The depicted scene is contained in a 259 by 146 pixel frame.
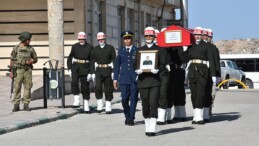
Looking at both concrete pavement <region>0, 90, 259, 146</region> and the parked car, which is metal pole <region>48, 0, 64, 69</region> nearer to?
concrete pavement <region>0, 90, 259, 146</region>

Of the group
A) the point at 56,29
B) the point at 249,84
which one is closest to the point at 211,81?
the point at 56,29

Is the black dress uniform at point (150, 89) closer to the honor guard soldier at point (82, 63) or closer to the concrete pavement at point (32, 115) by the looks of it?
the concrete pavement at point (32, 115)

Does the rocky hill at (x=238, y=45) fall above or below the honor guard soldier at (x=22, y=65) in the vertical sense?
above

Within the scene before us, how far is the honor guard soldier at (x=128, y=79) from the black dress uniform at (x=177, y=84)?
0.92 metres

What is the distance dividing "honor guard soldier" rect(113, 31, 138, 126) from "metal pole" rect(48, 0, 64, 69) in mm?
12395

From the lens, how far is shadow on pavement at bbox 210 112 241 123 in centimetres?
1823

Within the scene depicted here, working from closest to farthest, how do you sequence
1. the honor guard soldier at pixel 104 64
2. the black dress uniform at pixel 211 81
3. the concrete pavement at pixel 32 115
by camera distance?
the concrete pavement at pixel 32 115, the black dress uniform at pixel 211 81, the honor guard soldier at pixel 104 64

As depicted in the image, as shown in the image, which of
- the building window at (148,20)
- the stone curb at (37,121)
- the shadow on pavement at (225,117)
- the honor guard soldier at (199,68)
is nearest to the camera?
the stone curb at (37,121)

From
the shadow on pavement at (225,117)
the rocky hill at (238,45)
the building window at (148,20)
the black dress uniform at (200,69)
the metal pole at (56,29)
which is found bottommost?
the shadow on pavement at (225,117)

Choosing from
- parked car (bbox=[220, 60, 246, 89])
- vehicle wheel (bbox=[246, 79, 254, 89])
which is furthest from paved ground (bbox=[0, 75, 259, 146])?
vehicle wheel (bbox=[246, 79, 254, 89])

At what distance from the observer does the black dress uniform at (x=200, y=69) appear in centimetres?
1688

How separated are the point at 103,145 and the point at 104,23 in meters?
23.4

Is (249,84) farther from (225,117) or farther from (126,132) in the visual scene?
(126,132)

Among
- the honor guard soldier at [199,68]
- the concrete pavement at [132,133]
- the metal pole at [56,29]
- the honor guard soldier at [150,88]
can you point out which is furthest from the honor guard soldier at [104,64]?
the metal pole at [56,29]
